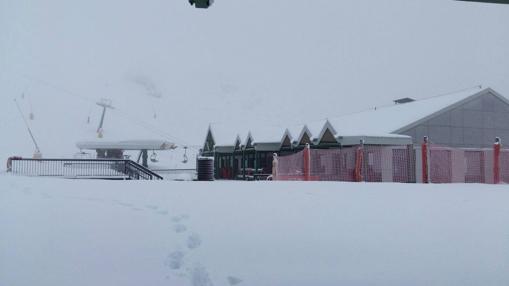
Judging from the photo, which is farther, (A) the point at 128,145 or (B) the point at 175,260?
(A) the point at 128,145

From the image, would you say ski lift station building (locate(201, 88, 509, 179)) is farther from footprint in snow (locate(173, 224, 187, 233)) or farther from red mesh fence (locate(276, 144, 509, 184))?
footprint in snow (locate(173, 224, 187, 233))

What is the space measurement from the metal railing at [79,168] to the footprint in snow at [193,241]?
16.2m

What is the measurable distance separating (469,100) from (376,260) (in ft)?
65.3

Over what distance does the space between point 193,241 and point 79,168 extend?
1754 centimetres

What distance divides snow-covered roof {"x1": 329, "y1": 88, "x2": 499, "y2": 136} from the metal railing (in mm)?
10530

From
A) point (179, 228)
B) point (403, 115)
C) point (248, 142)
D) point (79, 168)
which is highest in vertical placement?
point (403, 115)

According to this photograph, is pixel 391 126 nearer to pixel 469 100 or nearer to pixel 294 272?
pixel 469 100

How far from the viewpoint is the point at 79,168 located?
22953mm

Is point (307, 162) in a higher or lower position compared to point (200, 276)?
higher

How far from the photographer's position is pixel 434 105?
24.7 metres

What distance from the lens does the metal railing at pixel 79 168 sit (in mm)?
22156

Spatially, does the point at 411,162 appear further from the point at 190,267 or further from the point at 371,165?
the point at 190,267

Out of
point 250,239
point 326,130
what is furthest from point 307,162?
point 250,239

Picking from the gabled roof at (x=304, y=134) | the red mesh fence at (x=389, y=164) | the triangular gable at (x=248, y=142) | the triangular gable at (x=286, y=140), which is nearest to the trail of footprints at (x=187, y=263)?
the red mesh fence at (x=389, y=164)
